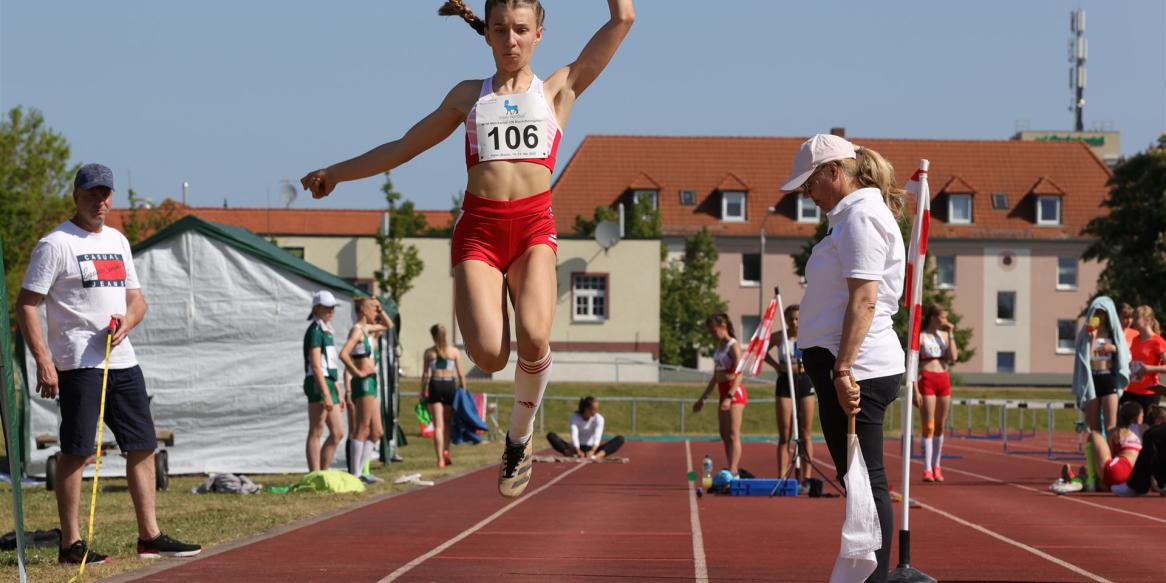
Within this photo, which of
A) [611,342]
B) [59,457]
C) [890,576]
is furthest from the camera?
[611,342]

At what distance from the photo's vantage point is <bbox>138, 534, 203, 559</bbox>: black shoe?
862 centimetres

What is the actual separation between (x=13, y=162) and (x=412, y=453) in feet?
92.1

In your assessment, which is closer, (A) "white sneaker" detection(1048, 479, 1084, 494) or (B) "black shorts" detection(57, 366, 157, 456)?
(B) "black shorts" detection(57, 366, 157, 456)

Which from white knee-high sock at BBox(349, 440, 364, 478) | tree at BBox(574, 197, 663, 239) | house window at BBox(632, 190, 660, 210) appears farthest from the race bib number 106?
house window at BBox(632, 190, 660, 210)

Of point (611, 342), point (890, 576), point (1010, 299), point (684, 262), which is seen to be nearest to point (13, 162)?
point (611, 342)

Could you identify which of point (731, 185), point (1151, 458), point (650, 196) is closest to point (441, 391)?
point (1151, 458)

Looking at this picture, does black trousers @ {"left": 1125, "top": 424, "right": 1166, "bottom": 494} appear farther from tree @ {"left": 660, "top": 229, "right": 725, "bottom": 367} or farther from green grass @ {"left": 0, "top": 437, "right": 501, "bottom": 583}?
tree @ {"left": 660, "top": 229, "right": 725, "bottom": 367}

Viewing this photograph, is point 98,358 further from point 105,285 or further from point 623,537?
point 623,537

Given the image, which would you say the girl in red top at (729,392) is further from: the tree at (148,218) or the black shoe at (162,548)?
the tree at (148,218)

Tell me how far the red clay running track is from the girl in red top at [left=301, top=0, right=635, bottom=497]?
206cm

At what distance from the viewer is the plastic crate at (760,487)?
1436cm

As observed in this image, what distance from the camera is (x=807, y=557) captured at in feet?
29.3

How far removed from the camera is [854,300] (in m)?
6.01

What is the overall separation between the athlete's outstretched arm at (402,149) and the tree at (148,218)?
46200mm
